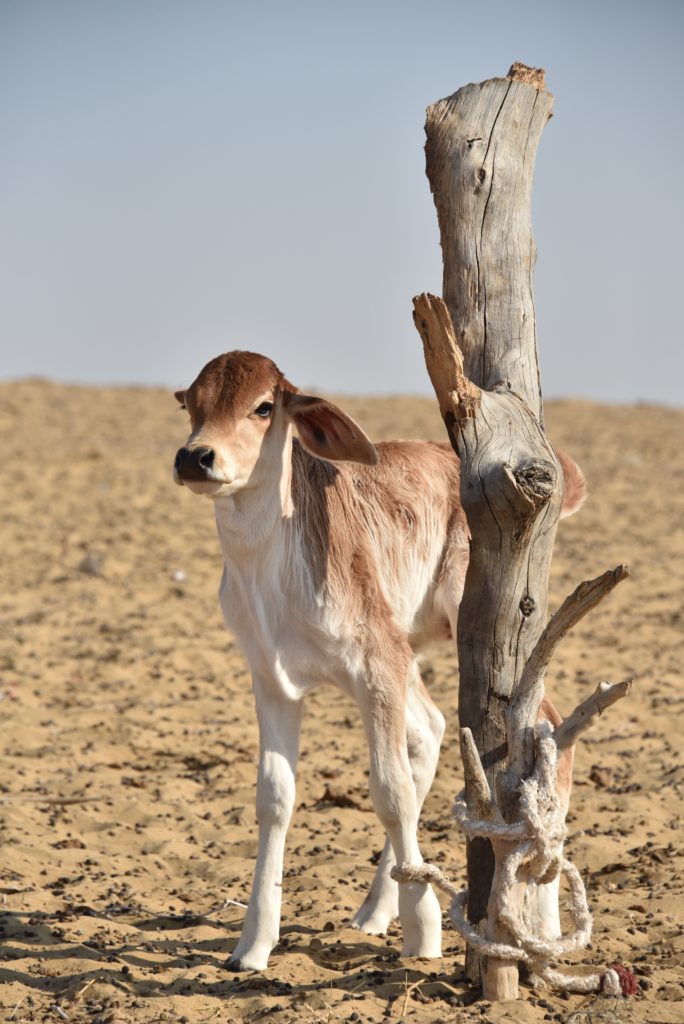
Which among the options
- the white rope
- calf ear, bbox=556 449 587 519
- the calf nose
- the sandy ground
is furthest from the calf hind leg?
calf ear, bbox=556 449 587 519

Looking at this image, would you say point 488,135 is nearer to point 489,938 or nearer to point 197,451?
point 197,451

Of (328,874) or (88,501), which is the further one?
(88,501)

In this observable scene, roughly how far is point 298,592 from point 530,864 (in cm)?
156

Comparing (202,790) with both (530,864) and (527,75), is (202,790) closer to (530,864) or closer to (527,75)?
(530,864)

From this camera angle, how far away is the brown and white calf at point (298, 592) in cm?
523

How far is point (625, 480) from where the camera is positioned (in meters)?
16.8

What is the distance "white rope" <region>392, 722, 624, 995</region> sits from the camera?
4445 mm

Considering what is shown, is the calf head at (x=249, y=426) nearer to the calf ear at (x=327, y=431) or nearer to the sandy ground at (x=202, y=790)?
the calf ear at (x=327, y=431)

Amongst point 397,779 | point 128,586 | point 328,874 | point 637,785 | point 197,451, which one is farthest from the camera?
point 128,586

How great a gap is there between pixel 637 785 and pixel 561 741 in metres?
3.41

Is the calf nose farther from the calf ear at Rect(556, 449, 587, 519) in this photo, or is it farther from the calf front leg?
the calf ear at Rect(556, 449, 587, 519)

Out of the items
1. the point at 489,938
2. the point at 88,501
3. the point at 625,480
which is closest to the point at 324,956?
the point at 489,938

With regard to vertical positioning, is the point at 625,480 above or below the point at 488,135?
above

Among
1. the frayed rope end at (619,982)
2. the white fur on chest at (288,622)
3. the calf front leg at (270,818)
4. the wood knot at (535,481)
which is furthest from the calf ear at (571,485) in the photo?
the frayed rope end at (619,982)
